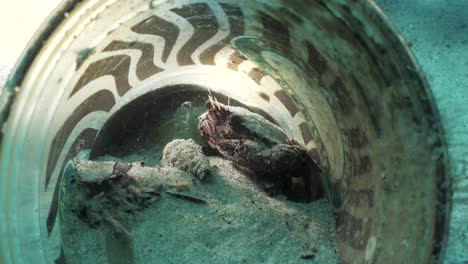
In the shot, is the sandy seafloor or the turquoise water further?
the turquoise water

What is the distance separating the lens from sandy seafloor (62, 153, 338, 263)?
5.53 ft

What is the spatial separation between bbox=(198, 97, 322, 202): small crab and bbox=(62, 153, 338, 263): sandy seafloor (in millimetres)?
132

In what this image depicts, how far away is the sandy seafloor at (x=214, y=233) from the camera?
1.69m

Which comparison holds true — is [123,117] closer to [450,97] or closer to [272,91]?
[272,91]

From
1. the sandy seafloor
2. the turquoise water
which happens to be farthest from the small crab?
the turquoise water

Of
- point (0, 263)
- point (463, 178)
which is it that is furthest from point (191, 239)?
point (463, 178)

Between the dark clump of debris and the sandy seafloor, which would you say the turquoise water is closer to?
the sandy seafloor

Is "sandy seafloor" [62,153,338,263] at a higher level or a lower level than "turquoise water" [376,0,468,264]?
lower

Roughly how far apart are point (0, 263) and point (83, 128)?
74 cm

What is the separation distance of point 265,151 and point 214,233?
534mm

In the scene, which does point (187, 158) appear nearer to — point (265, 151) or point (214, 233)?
point (265, 151)

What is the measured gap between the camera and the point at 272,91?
89.8 inches

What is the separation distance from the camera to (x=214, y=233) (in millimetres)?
1795

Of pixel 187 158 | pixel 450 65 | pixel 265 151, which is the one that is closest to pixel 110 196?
pixel 187 158
